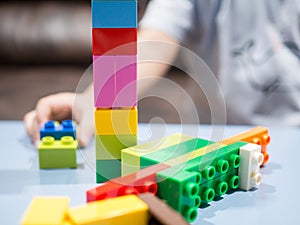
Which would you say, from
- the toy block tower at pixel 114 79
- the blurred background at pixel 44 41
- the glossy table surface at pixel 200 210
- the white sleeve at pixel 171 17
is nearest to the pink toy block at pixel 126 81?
the toy block tower at pixel 114 79

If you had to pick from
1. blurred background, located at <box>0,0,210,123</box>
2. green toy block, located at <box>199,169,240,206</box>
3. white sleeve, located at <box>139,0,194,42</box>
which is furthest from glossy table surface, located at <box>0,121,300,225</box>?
blurred background, located at <box>0,0,210,123</box>

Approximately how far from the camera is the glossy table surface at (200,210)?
2.07 ft

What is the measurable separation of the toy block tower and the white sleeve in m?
0.58

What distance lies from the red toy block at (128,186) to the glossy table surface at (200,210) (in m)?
0.09

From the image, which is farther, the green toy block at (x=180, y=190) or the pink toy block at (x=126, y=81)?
the pink toy block at (x=126, y=81)

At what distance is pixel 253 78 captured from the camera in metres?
1.20

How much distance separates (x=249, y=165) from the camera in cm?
71

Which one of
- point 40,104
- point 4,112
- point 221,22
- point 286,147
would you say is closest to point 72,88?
point 4,112

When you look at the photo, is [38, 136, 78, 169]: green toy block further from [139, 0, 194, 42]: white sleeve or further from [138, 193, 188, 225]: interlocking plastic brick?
[139, 0, 194, 42]: white sleeve

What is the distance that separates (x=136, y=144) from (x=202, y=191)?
14 cm

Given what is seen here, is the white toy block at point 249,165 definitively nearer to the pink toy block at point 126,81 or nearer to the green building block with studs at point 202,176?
the green building block with studs at point 202,176

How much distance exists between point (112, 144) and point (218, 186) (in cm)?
18

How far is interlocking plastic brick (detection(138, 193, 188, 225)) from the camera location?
1.56 feet

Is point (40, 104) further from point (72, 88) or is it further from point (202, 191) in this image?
point (72, 88)
